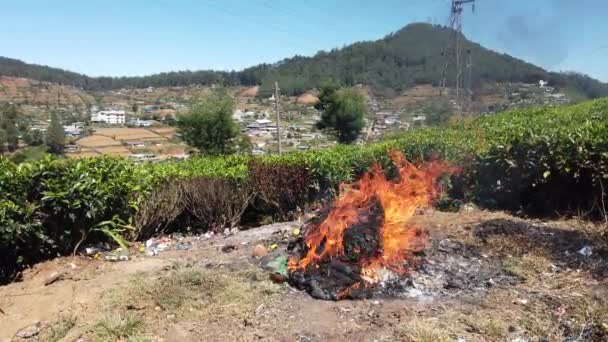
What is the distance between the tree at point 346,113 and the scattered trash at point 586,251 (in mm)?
24858

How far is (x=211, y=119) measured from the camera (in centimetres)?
1850

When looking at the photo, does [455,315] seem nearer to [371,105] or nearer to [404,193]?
[404,193]

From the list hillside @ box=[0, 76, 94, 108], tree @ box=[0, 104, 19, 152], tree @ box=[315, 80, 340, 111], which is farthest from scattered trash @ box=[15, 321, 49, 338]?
hillside @ box=[0, 76, 94, 108]

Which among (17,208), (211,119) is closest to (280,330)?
(17,208)

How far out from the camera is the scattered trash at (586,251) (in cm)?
473

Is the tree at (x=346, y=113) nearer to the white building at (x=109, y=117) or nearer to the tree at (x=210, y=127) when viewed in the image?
the tree at (x=210, y=127)

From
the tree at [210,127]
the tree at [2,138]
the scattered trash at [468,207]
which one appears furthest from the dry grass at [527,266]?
the tree at [2,138]

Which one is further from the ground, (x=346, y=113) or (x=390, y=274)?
(x=346, y=113)

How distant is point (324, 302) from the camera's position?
4160mm

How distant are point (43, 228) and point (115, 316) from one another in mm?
2307

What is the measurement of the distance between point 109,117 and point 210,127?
21.8 metres

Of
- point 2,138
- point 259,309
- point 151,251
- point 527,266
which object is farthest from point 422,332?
point 2,138

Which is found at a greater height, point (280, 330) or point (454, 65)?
point (454, 65)

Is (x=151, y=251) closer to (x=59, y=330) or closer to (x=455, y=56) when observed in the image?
(x=59, y=330)
